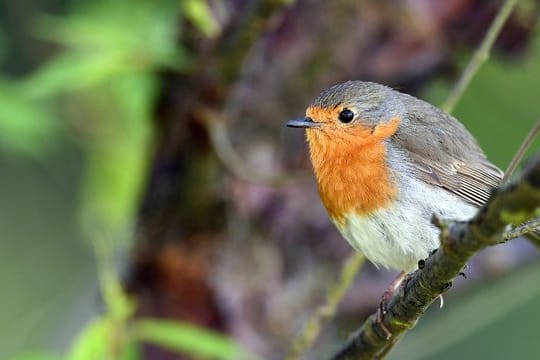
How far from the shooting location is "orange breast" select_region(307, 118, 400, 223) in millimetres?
3293

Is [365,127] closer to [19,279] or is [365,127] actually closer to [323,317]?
[323,317]

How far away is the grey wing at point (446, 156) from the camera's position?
339cm

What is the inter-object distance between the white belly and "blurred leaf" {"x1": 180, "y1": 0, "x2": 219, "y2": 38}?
3.10ft

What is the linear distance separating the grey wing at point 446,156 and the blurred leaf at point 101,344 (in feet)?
3.68

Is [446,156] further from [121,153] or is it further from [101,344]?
[121,153]

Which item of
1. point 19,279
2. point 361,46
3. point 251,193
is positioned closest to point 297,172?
point 251,193

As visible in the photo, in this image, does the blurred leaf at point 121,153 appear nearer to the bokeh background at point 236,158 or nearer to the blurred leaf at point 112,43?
the bokeh background at point 236,158

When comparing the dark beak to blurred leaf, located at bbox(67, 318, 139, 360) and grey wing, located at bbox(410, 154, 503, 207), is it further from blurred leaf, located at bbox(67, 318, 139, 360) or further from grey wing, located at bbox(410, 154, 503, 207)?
blurred leaf, located at bbox(67, 318, 139, 360)

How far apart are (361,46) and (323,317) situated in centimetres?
153

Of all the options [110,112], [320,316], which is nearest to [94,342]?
[320,316]

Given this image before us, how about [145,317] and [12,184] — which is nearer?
[145,317]

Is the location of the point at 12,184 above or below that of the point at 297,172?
above

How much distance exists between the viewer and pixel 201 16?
373cm

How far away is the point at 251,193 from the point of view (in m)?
4.07
